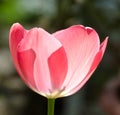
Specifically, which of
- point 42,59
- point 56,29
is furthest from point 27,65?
point 56,29

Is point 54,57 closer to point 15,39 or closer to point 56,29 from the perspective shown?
point 15,39

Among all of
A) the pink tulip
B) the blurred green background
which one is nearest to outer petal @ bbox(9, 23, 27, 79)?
the pink tulip

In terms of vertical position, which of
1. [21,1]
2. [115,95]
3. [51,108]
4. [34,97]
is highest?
[51,108]

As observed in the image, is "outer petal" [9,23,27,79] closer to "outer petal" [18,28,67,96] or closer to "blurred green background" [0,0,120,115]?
"outer petal" [18,28,67,96]

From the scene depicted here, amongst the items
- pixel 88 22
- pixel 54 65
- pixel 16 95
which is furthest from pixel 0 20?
pixel 54 65

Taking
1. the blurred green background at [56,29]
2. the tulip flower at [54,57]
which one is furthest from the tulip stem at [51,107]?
the blurred green background at [56,29]

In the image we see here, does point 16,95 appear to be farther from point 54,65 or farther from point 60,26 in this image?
point 54,65

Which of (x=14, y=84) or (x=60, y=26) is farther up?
(x=60, y=26)
